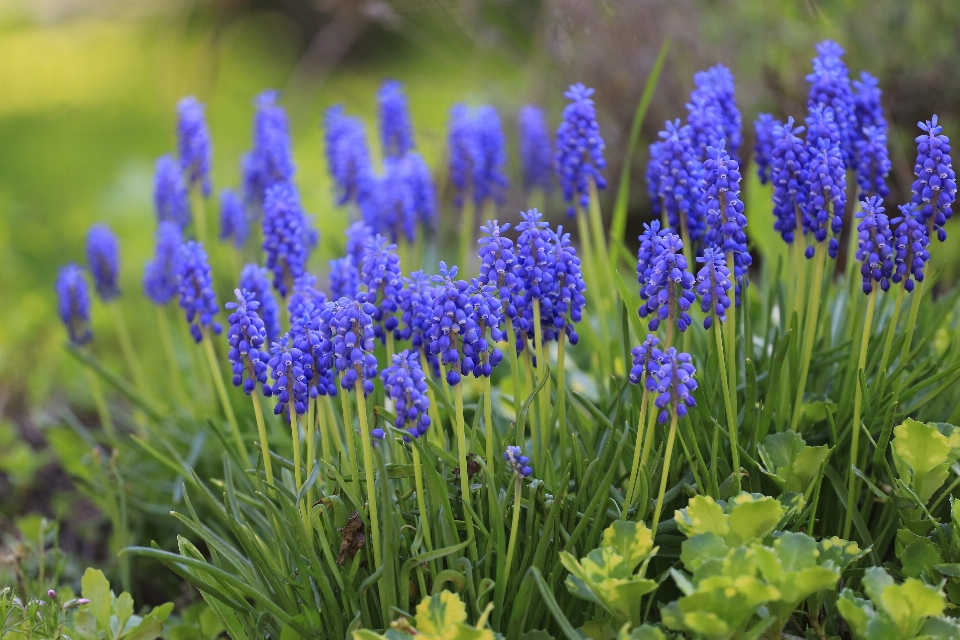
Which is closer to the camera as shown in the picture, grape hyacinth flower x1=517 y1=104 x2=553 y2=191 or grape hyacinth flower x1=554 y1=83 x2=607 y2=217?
grape hyacinth flower x1=554 y1=83 x2=607 y2=217

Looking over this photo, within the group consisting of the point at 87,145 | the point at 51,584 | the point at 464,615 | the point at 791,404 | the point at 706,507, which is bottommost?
the point at 51,584

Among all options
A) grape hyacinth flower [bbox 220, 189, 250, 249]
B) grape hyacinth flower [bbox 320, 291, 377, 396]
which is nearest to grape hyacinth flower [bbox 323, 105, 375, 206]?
grape hyacinth flower [bbox 220, 189, 250, 249]

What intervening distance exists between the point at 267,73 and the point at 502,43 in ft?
25.0

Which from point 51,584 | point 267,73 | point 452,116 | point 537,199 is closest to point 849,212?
point 537,199

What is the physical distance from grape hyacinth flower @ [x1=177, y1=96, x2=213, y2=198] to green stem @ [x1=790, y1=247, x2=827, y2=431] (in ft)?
8.28

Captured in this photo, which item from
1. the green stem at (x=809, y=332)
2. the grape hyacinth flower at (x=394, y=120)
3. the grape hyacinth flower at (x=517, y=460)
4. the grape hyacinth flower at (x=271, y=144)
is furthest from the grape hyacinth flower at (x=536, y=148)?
the grape hyacinth flower at (x=517, y=460)

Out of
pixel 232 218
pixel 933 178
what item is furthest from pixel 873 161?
pixel 232 218

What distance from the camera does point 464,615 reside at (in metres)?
2.05

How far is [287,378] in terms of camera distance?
231cm

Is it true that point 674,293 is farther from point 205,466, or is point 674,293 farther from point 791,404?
point 205,466

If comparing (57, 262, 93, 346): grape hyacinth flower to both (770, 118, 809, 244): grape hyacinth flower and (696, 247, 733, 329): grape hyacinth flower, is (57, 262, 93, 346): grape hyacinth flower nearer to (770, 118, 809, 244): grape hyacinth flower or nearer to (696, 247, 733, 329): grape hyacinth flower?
(696, 247, 733, 329): grape hyacinth flower

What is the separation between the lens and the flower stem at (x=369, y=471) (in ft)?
7.21

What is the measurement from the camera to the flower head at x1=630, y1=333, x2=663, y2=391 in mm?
2170

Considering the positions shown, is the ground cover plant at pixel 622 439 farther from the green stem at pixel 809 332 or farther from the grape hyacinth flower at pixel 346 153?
the grape hyacinth flower at pixel 346 153
